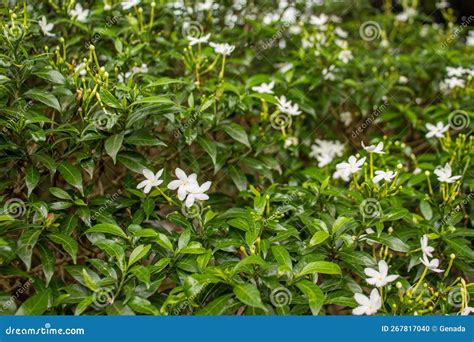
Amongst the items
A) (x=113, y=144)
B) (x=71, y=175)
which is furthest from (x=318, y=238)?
(x=71, y=175)

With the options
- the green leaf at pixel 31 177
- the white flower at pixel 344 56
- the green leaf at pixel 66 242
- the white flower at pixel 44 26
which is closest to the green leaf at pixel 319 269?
the green leaf at pixel 66 242

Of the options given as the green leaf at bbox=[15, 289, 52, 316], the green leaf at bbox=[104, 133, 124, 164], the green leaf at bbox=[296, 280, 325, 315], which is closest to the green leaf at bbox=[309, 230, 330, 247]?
the green leaf at bbox=[296, 280, 325, 315]

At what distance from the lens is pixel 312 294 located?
1.52 meters

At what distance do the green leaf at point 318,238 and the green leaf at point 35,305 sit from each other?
79 cm

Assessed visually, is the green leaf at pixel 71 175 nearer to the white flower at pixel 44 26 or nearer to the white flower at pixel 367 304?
the white flower at pixel 44 26

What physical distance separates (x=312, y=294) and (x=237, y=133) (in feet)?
2.53

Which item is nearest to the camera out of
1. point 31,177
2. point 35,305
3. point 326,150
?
point 35,305

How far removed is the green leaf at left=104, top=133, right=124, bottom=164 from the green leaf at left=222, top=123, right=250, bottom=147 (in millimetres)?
458

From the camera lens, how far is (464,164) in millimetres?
2229

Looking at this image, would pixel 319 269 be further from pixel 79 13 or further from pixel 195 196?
pixel 79 13


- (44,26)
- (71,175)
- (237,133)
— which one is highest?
(44,26)

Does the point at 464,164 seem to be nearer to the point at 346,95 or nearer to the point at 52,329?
the point at 346,95

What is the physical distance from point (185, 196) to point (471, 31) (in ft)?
8.48

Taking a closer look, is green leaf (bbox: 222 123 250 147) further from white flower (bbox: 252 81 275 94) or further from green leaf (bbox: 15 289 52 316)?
green leaf (bbox: 15 289 52 316)
